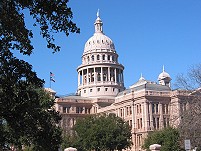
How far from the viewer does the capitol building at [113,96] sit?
94312mm

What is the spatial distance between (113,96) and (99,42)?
18.9 meters

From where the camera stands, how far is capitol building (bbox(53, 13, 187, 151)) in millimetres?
94312

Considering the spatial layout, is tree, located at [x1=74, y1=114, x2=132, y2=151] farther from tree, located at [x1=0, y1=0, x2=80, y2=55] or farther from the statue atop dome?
the statue atop dome

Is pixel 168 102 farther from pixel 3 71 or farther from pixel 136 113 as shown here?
pixel 3 71

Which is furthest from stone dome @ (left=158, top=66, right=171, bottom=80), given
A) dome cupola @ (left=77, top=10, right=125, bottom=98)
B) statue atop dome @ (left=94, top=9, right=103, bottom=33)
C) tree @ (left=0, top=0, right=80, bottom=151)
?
tree @ (left=0, top=0, right=80, bottom=151)

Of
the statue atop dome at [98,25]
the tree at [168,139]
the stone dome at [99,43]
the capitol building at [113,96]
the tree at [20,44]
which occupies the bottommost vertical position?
the tree at [168,139]

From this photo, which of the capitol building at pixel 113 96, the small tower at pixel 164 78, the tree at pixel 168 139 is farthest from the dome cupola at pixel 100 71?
the tree at pixel 168 139

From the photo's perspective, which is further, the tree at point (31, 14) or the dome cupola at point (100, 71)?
the dome cupola at point (100, 71)

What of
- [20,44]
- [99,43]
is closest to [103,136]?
[20,44]

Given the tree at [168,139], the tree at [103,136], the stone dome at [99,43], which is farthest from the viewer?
the stone dome at [99,43]

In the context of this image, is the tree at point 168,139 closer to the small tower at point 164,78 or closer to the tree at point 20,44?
the tree at point 20,44

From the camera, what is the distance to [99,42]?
130 meters

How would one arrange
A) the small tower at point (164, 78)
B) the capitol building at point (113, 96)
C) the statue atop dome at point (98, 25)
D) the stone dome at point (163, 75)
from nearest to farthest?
1. the capitol building at point (113, 96)
2. the small tower at point (164, 78)
3. the stone dome at point (163, 75)
4. the statue atop dome at point (98, 25)

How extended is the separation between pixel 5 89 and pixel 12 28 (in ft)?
9.86
